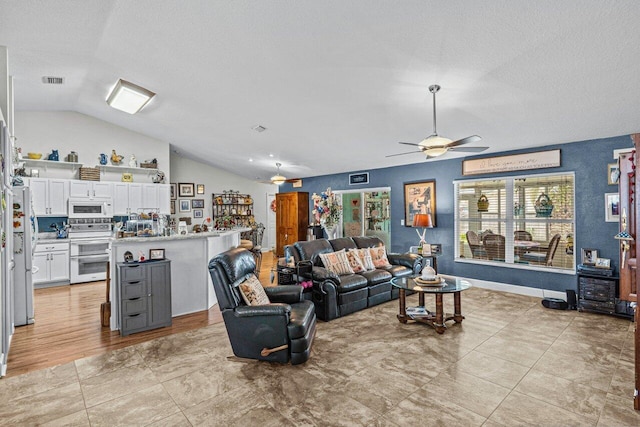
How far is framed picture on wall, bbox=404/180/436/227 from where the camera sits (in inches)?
262

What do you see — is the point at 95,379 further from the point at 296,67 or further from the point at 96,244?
the point at 96,244

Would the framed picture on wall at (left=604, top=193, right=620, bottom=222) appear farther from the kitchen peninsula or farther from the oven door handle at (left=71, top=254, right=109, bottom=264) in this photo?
the oven door handle at (left=71, top=254, right=109, bottom=264)

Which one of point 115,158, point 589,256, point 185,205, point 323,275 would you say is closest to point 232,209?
point 185,205

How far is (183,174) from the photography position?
30.3 feet

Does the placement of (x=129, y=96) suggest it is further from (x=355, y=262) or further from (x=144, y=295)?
(x=355, y=262)

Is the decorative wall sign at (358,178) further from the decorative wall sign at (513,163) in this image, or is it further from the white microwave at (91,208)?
the white microwave at (91,208)

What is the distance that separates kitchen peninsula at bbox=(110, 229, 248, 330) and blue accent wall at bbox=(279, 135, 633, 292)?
4177 mm

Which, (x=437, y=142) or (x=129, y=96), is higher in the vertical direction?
(x=129, y=96)

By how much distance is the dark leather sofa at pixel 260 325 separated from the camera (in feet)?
9.76

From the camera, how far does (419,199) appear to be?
6.89m

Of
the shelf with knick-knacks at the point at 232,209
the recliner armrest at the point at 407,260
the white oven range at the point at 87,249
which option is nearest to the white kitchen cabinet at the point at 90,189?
the white oven range at the point at 87,249

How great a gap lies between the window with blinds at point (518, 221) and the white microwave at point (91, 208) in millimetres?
7216

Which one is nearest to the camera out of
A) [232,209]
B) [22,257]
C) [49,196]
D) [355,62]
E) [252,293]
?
[252,293]

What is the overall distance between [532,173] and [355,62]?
12.5 feet
